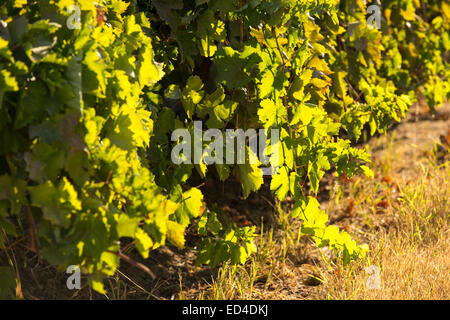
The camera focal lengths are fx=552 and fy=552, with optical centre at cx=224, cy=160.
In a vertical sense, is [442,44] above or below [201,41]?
above

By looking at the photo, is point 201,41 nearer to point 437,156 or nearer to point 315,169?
point 315,169

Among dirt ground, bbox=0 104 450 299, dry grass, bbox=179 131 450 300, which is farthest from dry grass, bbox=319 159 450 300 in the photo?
dirt ground, bbox=0 104 450 299

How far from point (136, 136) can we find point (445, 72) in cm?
292

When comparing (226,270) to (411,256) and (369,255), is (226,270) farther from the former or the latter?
(411,256)

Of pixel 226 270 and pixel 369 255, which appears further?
pixel 369 255

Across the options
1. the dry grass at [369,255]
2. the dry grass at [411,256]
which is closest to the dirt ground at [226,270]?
the dry grass at [369,255]

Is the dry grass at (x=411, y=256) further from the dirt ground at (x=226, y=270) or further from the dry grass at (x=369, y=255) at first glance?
the dirt ground at (x=226, y=270)

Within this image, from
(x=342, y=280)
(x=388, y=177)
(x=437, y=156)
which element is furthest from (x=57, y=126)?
(x=437, y=156)

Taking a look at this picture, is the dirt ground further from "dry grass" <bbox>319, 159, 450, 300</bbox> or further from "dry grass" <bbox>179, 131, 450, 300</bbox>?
"dry grass" <bbox>319, 159, 450, 300</bbox>

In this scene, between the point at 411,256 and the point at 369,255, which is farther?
the point at 369,255

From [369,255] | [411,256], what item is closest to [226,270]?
[369,255]

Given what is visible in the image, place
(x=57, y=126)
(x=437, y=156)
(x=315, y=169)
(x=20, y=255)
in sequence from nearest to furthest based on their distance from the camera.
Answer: (x=57, y=126) → (x=315, y=169) → (x=20, y=255) → (x=437, y=156)

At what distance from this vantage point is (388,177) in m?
3.57

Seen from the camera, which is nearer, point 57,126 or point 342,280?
point 57,126
